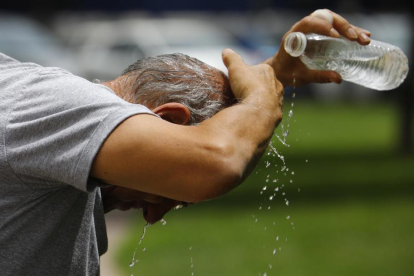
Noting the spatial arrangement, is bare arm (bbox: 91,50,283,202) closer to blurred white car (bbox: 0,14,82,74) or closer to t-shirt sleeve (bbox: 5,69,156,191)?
t-shirt sleeve (bbox: 5,69,156,191)

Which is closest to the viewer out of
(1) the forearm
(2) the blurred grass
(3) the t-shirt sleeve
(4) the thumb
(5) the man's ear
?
(3) the t-shirt sleeve

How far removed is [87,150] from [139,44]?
62.0 ft

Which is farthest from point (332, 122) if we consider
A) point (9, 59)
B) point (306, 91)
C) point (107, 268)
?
point (9, 59)

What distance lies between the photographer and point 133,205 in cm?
265

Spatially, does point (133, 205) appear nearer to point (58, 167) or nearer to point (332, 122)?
point (58, 167)

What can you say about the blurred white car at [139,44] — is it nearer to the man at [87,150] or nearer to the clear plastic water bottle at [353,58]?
the clear plastic water bottle at [353,58]

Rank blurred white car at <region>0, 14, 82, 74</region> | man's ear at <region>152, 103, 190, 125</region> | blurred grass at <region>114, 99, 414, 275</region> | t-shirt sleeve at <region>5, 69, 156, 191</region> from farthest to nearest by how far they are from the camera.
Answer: blurred white car at <region>0, 14, 82, 74</region> → blurred grass at <region>114, 99, 414, 275</region> → man's ear at <region>152, 103, 190, 125</region> → t-shirt sleeve at <region>5, 69, 156, 191</region>

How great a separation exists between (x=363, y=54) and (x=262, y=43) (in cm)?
1986

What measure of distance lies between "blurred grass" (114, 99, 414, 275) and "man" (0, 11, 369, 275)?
2.18m

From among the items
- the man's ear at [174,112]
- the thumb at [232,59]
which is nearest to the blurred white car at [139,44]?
the thumb at [232,59]

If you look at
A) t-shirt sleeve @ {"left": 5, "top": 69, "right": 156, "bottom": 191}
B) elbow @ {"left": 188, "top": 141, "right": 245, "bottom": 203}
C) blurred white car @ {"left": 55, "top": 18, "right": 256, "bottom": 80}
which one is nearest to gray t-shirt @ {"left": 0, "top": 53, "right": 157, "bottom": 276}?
t-shirt sleeve @ {"left": 5, "top": 69, "right": 156, "bottom": 191}

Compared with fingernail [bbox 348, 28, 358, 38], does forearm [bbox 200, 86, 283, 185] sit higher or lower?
lower

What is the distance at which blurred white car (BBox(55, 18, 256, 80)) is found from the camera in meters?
19.4

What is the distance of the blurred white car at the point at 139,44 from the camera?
764 inches
